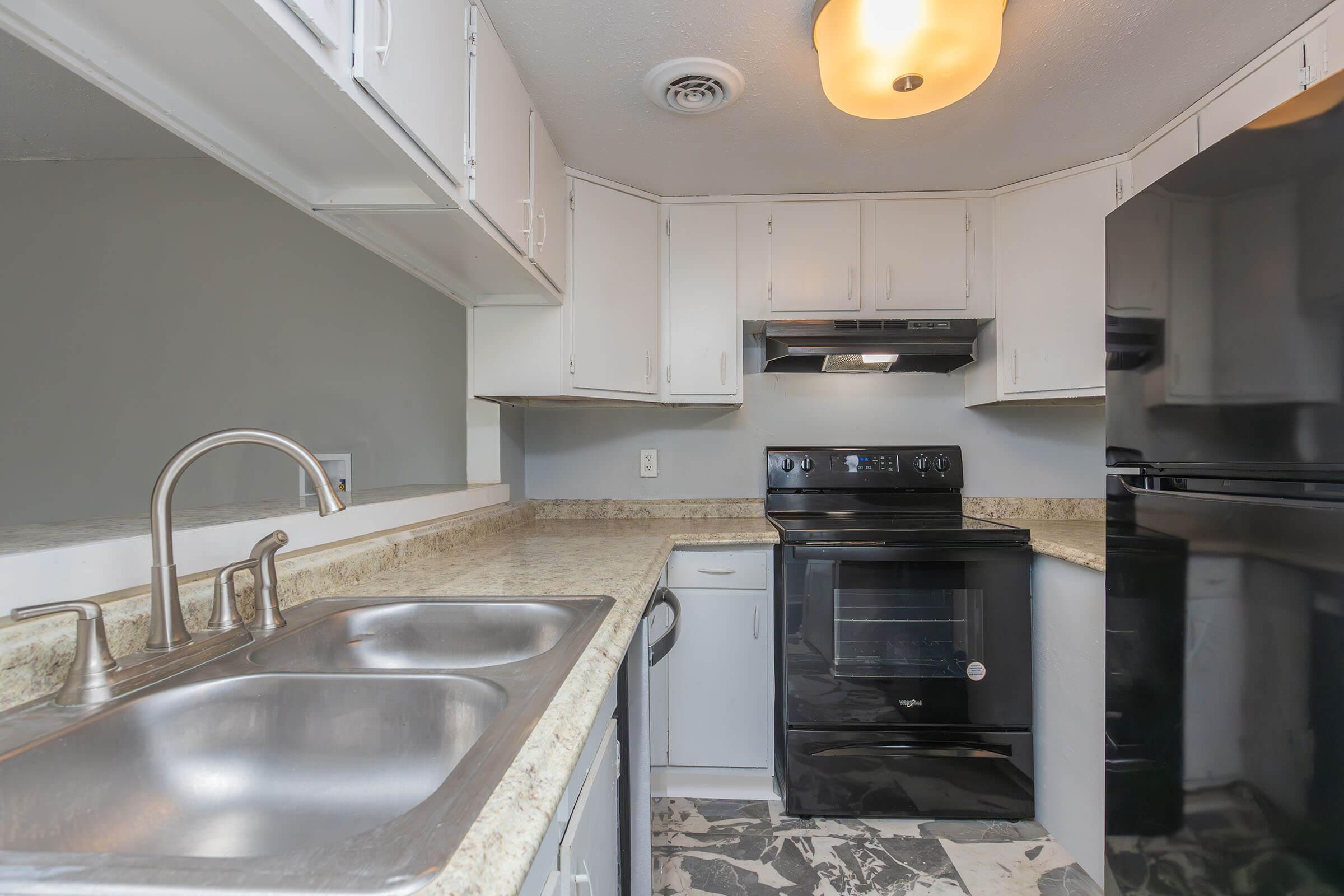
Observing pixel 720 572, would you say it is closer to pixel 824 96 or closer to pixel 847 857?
pixel 847 857

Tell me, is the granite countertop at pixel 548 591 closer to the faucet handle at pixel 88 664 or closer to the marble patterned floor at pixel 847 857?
the faucet handle at pixel 88 664

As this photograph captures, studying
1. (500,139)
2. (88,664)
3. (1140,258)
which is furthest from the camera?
(500,139)

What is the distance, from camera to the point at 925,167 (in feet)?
6.73

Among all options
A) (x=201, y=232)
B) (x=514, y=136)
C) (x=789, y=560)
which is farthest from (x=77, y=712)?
(x=201, y=232)

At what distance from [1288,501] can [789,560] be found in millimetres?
1223

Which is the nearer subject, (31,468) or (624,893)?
(624,893)

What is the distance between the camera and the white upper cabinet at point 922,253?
7.32ft

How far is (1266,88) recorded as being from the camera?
58.7 inches

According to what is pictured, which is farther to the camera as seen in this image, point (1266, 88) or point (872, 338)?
point (872, 338)

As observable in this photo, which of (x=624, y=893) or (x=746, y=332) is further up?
(x=746, y=332)

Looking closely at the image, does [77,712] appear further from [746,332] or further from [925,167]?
[925,167]

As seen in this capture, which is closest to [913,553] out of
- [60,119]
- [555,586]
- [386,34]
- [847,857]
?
[847,857]

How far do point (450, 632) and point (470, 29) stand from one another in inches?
46.1

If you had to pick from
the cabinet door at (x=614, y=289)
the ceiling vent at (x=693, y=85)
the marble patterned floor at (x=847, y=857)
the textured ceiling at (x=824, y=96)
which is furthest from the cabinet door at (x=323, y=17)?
the marble patterned floor at (x=847, y=857)
